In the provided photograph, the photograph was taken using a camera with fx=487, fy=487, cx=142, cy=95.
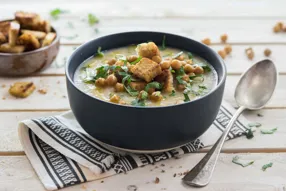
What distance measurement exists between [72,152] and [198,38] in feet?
4.52

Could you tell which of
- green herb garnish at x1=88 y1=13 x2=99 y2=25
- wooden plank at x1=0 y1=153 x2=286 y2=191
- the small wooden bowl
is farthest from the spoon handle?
green herb garnish at x1=88 y1=13 x2=99 y2=25

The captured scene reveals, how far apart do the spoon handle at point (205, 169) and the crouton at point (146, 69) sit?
1.18ft

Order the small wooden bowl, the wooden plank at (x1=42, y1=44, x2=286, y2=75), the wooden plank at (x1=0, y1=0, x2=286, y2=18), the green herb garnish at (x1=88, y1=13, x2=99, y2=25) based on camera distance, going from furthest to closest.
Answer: the wooden plank at (x1=0, y1=0, x2=286, y2=18) → the green herb garnish at (x1=88, y1=13, x2=99, y2=25) → the wooden plank at (x1=42, y1=44, x2=286, y2=75) → the small wooden bowl

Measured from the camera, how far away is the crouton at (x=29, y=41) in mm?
2420

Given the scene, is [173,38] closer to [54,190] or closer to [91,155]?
[91,155]

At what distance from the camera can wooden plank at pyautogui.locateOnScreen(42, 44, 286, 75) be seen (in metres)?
2.60

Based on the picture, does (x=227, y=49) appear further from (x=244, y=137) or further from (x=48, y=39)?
(x=48, y=39)

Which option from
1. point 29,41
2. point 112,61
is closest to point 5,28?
point 29,41

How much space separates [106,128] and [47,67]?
3.24ft

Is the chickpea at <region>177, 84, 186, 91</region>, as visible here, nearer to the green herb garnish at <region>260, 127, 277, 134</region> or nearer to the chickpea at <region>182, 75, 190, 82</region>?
the chickpea at <region>182, 75, 190, 82</region>

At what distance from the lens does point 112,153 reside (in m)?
1.86

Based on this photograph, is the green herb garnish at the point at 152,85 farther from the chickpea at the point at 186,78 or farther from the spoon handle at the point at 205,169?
the spoon handle at the point at 205,169

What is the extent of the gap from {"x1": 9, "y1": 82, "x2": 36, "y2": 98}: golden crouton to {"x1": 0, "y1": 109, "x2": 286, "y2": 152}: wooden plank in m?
0.14

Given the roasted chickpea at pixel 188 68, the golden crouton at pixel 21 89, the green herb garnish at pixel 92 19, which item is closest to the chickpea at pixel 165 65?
the roasted chickpea at pixel 188 68
